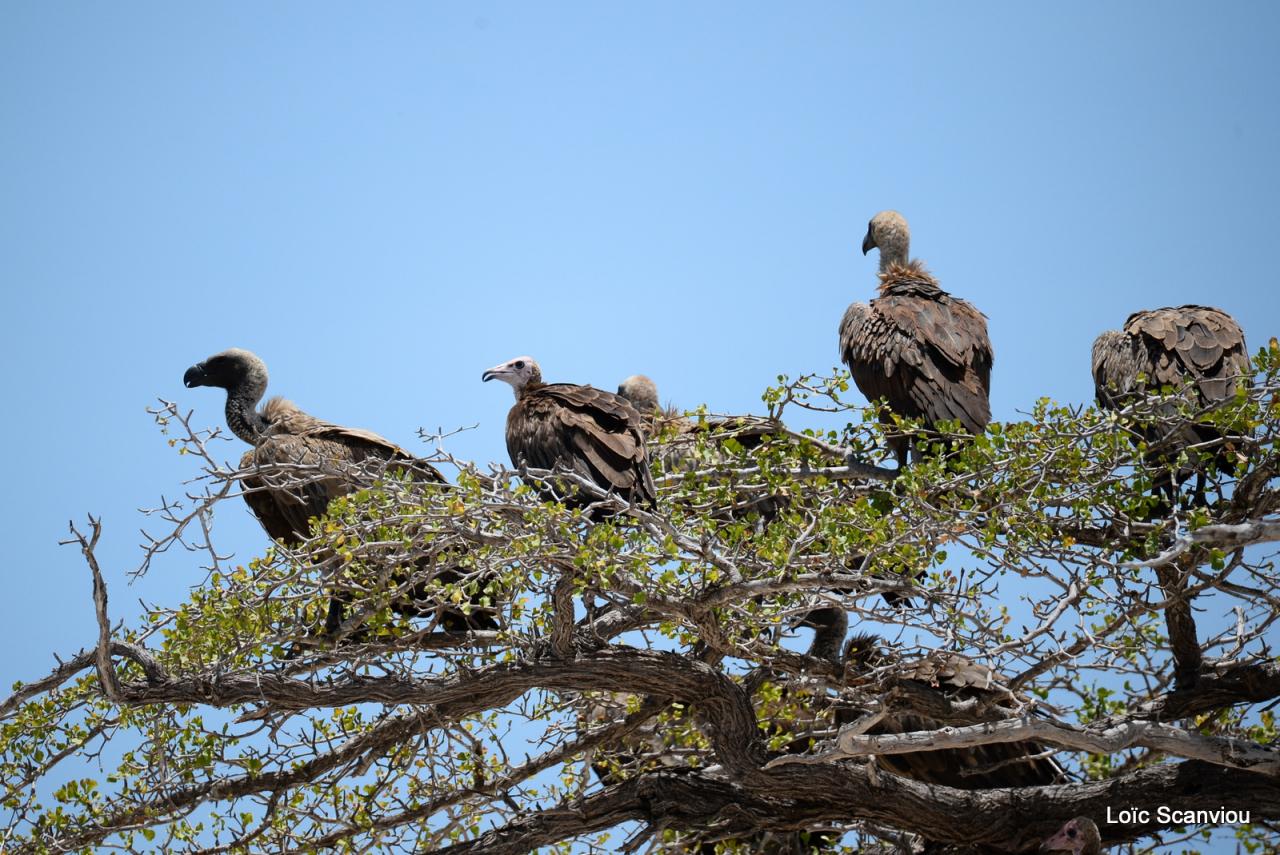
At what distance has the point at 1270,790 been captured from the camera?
20.1 ft

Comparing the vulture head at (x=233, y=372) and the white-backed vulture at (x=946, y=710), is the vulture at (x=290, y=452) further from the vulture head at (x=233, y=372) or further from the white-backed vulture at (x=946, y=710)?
the white-backed vulture at (x=946, y=710)

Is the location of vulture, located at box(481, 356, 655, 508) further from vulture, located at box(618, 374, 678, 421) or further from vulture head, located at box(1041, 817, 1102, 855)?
vulture, located at box(618, 374, 678, 421)

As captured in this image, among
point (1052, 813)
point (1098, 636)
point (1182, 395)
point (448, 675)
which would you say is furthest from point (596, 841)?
point (1182, 395)

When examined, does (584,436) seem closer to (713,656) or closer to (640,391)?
(713,656)

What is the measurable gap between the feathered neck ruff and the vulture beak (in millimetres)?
698

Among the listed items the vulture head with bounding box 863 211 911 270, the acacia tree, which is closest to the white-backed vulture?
the acacia tree

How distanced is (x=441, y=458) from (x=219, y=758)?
73.1 inches

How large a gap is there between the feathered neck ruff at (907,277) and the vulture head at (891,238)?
0.55m

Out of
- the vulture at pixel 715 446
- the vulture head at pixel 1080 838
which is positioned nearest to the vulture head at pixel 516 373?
the vulture at pixel 715 446

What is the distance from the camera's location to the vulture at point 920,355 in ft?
24.3

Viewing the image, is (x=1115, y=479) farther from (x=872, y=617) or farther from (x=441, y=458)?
(x=441, y=458)

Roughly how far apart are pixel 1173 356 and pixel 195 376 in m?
5.87

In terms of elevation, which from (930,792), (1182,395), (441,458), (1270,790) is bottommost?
(1270,790)

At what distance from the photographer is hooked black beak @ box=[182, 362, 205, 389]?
29.2ft
